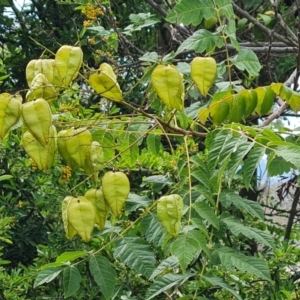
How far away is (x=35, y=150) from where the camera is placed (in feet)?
3.66

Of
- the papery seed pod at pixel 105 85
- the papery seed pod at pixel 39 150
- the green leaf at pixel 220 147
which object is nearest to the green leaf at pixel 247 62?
the green leaf at pixel 220 147

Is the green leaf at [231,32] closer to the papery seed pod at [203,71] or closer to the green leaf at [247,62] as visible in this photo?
the green leaf at [247,62]

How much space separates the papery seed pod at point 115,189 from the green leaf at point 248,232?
1.04 ft

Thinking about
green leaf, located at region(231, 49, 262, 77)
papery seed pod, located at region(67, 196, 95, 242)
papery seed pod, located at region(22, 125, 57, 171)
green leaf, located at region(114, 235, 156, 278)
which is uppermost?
papery seed pod, located at region(22, 125, 57, 171)

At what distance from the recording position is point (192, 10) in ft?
5.05

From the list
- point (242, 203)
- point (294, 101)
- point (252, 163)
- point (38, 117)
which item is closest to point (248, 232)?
point (242, 203)

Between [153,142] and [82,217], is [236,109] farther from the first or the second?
[82,217]

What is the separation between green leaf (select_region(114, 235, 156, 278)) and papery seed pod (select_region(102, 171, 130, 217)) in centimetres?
15

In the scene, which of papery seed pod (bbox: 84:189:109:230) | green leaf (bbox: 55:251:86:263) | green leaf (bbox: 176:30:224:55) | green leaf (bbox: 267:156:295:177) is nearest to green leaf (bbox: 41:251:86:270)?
green leaf (bbox: 55:251:86:263)

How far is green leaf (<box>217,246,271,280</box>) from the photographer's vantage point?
1214 mm

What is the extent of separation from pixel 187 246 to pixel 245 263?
17cm

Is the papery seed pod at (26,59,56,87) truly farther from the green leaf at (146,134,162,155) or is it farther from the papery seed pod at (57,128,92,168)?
the green leaf at (146,134,162,155)

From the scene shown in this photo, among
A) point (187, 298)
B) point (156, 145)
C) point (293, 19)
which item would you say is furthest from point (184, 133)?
point (293, 19)

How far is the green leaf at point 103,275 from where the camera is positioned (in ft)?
4.04
